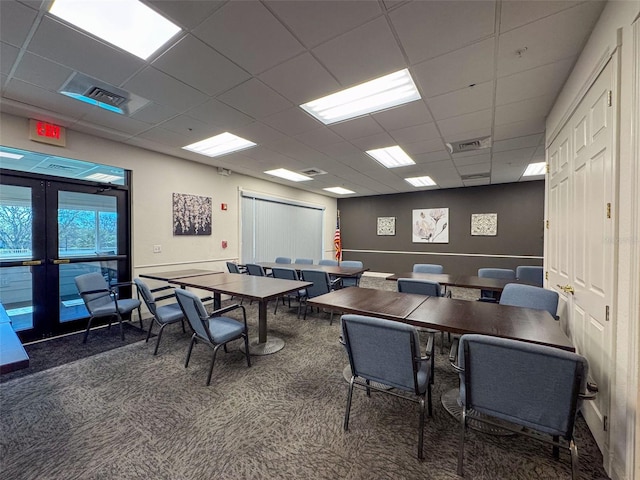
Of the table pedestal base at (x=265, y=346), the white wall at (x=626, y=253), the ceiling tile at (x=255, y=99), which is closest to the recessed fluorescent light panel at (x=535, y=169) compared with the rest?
the white wall at (x=626, y=253)

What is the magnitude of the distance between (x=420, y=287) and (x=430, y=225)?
522 centimetres

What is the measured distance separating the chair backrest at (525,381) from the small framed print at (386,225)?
7313mm

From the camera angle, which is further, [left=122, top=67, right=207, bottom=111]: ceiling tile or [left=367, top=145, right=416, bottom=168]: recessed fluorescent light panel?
[left=367, top=145, right=416, bottom=168]: recessed fluorescent light panel

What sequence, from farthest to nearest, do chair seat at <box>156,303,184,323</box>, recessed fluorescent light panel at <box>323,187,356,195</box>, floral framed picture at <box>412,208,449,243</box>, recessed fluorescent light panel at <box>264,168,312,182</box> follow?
floral framed picture at <box>412,208,449,243</box>, recessed fluorescent light panel at <box>323,187,356,195</box>, recessed fluorescent light panel at <box>264,168,312,182</box>, chair seat at <box>156,303,184,323</box>

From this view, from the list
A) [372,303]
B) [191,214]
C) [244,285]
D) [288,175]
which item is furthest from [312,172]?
[372,303]

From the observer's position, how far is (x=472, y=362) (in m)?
1.44

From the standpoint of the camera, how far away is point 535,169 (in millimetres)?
5617

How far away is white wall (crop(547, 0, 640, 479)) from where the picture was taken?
1.30 m

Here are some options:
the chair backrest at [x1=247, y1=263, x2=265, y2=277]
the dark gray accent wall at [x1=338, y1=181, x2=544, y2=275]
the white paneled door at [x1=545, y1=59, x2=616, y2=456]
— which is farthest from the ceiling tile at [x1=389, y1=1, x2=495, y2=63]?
the dark gray accent wall at [x1=338, y1=181, x2=544, y2=275]

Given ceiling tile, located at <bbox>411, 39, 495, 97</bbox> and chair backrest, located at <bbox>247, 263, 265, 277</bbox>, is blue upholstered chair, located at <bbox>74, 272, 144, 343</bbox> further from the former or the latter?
ceiling tile, located at <bbox>411, 39, 495, 97</bbox>

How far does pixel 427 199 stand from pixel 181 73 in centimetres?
724

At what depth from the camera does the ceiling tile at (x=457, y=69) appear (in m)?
2.04

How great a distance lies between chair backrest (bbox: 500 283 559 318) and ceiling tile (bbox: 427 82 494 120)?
1.99 metres

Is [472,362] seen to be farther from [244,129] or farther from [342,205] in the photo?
[342,205]
